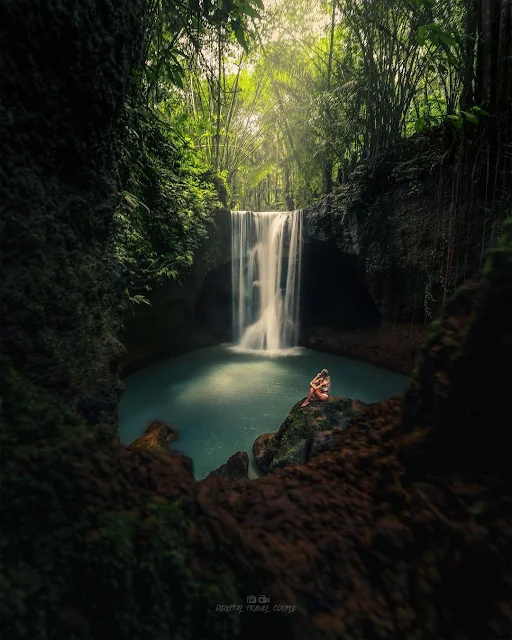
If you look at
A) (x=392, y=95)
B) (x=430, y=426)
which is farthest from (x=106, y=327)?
(x=392, y=95)

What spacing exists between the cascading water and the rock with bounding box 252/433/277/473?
7579 mm

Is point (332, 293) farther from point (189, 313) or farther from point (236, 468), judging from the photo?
point (236, 468)

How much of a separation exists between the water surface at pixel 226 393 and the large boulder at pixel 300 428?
1.15 ft

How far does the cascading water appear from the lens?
13.6 m

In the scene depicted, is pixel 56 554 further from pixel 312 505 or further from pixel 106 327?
pixel 106 327

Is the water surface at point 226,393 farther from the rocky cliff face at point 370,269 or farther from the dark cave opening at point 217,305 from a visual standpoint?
the dark cave opening at point 217,305

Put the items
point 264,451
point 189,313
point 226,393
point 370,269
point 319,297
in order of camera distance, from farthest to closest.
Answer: point 319,297
point 189,313
point 370,269
point 226,393
point 264,451

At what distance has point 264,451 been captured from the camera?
5.57 meters

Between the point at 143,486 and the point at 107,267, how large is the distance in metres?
1.88

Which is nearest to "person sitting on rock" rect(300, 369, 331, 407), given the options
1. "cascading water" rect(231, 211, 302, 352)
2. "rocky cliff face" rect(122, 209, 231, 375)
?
"rocky cliff face" rect(122, 209, 231, 375)

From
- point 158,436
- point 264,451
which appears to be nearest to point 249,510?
point 264,451

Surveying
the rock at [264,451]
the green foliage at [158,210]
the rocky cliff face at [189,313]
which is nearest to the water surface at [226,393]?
the rock at [264,451]

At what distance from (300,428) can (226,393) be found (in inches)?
148

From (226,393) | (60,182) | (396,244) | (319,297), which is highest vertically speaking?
(396,244)
